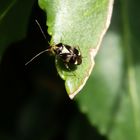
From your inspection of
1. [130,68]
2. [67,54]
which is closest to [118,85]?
[130,68]

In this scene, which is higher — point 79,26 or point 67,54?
point 79,26

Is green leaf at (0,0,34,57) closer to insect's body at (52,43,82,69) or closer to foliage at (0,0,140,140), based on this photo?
foliage at (0,0,140,140)

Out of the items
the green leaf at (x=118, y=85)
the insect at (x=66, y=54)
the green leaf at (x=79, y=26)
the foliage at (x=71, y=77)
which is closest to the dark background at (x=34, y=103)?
the foliage at (x=71, y=77)

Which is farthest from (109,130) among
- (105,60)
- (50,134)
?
(50,134)

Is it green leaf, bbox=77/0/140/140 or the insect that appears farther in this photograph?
green leaf, bbox=77/0/140/140

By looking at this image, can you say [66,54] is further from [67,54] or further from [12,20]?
[12,20]

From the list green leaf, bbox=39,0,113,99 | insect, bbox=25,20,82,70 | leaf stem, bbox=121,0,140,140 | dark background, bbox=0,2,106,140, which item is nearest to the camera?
green leaf, bbox=39,0,113,99

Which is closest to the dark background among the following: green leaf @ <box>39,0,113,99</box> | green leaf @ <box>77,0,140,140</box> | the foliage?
the foliage

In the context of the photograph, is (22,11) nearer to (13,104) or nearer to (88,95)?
(88,95)
